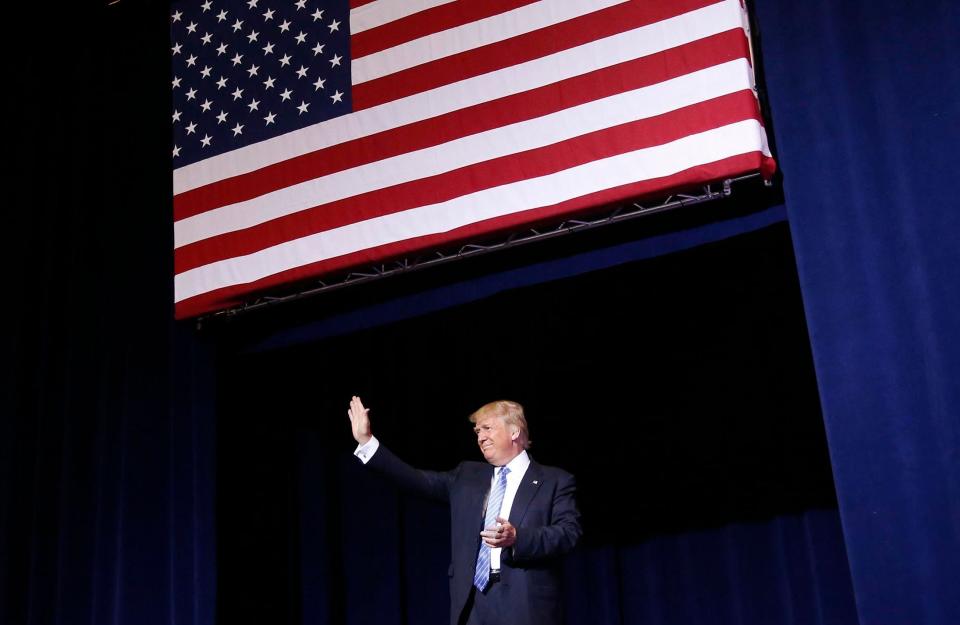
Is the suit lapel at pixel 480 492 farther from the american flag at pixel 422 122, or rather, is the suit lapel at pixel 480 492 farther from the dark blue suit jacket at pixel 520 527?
the american flag at pixel 422 122

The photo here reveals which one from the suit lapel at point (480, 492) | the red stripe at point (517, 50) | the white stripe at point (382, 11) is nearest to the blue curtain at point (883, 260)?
the red stripe at point (517, 50)

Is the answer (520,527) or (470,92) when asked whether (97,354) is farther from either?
(520,527)

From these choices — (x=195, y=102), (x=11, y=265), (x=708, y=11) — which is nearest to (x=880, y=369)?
(x=708, y=11)

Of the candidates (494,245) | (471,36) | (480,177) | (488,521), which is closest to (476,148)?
(480,177)

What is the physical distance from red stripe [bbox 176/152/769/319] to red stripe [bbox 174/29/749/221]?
0.43 m

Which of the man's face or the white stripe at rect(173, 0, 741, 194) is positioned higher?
the white stripe at rect(173, 0, 741, 194)

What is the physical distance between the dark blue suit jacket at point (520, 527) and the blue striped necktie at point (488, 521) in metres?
0.02

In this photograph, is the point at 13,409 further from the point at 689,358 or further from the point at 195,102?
the point at 689,358

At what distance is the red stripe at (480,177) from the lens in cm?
440

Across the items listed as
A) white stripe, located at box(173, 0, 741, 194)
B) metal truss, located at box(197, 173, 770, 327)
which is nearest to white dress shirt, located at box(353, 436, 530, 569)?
metal truss, located at box(197, 173, 770, 327)

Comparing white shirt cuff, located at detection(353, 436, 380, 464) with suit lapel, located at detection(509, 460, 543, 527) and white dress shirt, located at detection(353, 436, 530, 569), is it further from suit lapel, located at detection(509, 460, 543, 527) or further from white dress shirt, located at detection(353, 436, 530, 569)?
suit lapel, located at detection(509, 460, 543, 527)

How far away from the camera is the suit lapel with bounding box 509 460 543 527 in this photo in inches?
171

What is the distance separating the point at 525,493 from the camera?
4.39 meters

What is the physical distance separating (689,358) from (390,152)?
184cm
